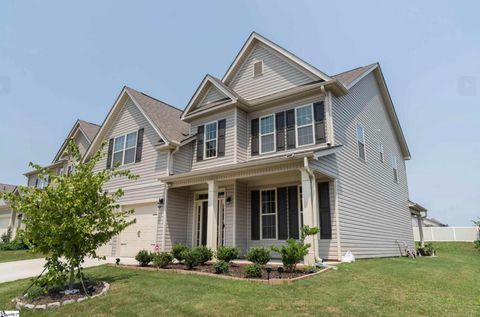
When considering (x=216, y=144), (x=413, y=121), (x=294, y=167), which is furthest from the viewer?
(x=413, y=121)

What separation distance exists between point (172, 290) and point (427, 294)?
5.42 metres

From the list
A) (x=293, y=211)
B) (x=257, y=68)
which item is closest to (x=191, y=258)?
(x=293, y=211)

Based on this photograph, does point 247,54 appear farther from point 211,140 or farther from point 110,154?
point 110,154

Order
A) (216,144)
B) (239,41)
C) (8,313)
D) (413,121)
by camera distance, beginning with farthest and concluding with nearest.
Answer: (413,121) < (239,41) < (216,144) < (8,313)

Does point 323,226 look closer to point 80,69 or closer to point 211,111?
point 211,111

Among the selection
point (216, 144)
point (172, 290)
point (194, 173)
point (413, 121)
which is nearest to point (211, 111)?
point (216, 144)

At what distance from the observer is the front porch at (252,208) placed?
35.0ft

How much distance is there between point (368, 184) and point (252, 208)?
5.29 m

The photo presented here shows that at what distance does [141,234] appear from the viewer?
14.7 metres

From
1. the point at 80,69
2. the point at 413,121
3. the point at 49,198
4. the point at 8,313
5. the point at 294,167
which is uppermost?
the point at 80,69

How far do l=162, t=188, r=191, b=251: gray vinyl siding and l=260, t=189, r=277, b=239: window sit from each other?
3.84 meters

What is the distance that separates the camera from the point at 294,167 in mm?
9898

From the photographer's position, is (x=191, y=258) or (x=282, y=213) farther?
(x=282, y=213)

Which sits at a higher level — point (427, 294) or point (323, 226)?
point (323, 226)
